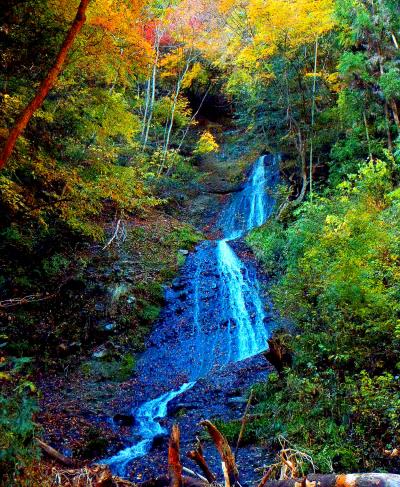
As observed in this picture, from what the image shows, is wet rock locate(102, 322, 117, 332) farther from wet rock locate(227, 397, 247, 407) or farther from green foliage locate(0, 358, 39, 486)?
green foliage locate(0, 358, 39, 486)

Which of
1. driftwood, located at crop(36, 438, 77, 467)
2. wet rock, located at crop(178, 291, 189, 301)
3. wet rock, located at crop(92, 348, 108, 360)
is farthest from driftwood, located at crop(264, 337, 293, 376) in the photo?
wet rock, located at crop(178, 291, 189, 301)

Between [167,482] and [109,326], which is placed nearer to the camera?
[167,482]

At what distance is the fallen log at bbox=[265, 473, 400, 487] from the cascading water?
3.67m

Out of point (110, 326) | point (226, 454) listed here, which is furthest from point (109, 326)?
point (226, 454)

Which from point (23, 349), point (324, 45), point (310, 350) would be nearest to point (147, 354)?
point (23, 349)

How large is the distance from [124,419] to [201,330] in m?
4.48

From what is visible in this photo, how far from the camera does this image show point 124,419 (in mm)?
7828

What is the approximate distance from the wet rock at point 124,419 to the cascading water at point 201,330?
0.17 meters

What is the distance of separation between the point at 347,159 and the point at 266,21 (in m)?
6.25

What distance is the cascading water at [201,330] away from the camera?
8.27 metres

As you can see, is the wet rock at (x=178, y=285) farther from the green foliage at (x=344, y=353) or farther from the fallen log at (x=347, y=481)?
the fallen log at (x=347, y=481)

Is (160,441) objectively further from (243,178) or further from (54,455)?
(243,178)

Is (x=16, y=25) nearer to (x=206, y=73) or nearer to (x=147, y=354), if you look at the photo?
(x=147, y=354)

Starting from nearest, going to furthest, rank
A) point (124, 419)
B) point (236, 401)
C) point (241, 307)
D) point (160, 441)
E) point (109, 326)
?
point (160, 441) < point (124, 419) < point (236, 401) < point (109, 326) < point (241, 307)
